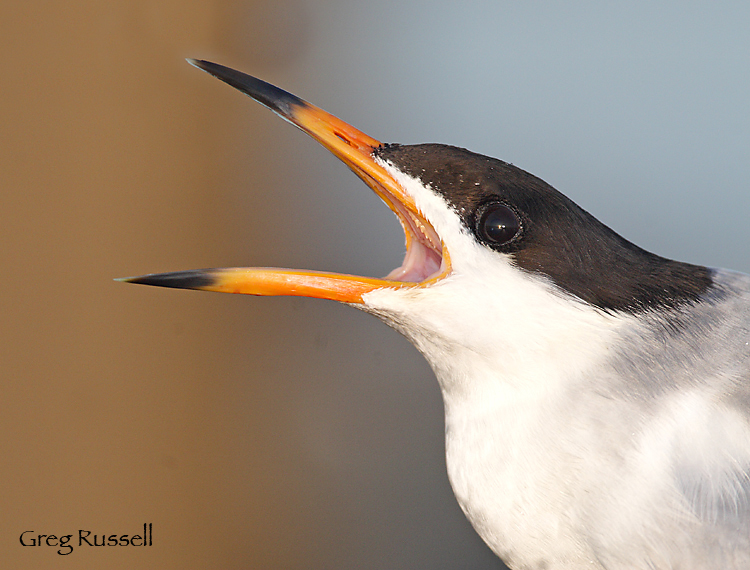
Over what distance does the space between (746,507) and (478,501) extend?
0.27 metres

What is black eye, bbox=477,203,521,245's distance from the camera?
0.63 m

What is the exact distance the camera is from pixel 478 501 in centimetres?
68

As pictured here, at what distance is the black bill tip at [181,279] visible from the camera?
2.05 feet

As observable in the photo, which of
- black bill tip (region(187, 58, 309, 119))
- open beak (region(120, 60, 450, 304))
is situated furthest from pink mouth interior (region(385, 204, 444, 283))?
black bill tip (region(187, 58, 309, 119))

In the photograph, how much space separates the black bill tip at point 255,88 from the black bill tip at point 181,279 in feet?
0.68

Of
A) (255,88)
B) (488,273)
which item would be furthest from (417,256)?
(255,88)

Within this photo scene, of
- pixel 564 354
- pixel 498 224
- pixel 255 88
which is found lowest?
pixel 564 354

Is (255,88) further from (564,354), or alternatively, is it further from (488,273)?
(564,354)

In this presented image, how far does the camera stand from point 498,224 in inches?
24.7

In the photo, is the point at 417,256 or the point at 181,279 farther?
the point at 417,256

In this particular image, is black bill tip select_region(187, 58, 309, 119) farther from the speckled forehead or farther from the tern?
the speckled forehead

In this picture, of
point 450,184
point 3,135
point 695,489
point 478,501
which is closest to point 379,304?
point 450,184

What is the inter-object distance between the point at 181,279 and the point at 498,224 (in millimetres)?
347

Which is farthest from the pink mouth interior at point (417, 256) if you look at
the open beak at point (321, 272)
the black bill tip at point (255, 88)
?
the black bill tip at point (255, 88)
